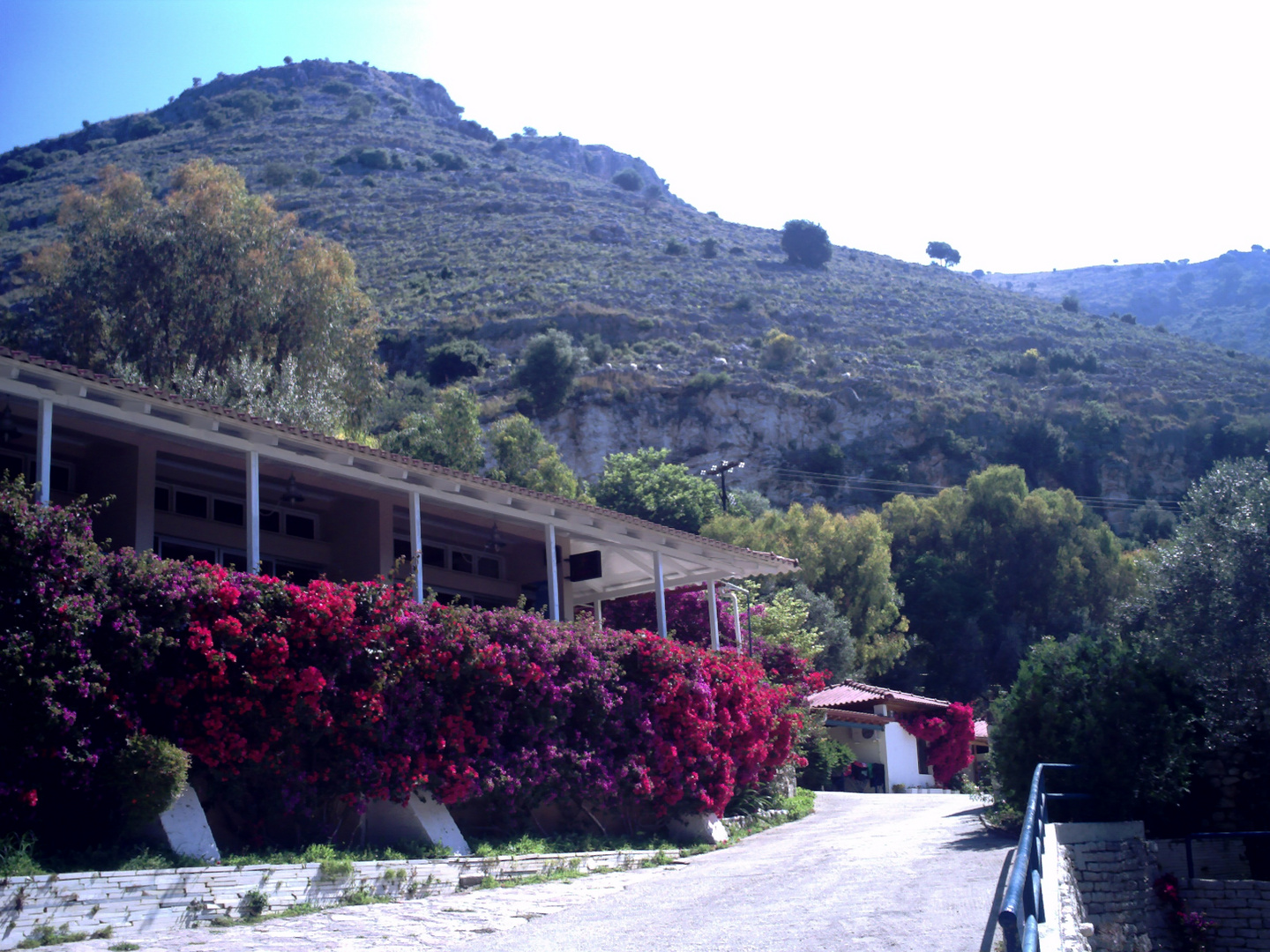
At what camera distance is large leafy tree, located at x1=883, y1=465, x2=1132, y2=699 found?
45406mm

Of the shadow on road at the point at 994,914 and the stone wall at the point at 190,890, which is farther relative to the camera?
the stone wall at the point at 190,890

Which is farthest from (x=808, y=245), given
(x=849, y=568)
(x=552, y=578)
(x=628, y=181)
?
(x=552, y=578)

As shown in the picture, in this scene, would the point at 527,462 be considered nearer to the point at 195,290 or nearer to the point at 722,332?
the point at 195,290

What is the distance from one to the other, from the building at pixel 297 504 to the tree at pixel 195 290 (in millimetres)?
13189

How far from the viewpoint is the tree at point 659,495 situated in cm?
4134

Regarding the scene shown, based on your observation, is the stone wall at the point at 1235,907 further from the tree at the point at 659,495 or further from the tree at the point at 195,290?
the tree at the point at 659,495

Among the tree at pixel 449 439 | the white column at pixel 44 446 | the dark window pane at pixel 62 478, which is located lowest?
the white column at pixel 44 446

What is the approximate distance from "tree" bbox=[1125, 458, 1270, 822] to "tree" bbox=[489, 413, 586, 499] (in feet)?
74.4

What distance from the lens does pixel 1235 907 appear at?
14727 millimetres

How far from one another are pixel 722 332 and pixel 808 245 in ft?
93.7

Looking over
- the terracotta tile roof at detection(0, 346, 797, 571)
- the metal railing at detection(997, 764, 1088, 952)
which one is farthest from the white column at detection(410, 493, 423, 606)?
the metal railing at detection(997, 764, 1088, 952)

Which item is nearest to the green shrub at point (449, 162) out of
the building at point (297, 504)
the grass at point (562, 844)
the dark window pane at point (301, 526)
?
the building at point (297, 504)

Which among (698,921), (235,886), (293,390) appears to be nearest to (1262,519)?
(698,921)

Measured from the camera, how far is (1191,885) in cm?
1475
